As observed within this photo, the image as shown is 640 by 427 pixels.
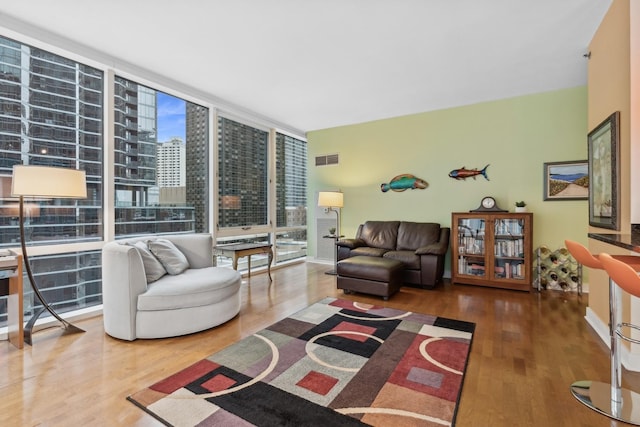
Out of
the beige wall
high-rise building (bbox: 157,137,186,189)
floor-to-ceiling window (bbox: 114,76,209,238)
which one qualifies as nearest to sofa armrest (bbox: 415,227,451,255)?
the beige wall

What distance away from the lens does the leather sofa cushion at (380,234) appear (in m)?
5.03

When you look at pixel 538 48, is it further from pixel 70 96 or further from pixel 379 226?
pixel 70 96

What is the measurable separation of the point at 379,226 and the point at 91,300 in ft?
13.3

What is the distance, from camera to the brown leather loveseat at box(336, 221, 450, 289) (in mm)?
4203

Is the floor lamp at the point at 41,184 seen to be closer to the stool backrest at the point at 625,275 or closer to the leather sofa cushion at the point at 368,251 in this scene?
the leather sofa cushion at the point at 368,251

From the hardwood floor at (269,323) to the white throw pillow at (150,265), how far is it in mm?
583

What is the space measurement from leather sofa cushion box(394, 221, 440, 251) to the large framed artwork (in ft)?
6.54

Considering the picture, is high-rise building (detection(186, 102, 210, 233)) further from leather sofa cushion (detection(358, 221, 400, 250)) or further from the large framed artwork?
the large framed artwork

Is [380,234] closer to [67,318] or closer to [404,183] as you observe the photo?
[404,183]

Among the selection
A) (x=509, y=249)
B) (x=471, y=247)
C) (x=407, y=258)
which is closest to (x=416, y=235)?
(x=407, y=258)

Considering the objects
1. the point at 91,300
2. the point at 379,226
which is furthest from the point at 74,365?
the point at 379,226

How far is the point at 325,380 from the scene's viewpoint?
6.52 feet

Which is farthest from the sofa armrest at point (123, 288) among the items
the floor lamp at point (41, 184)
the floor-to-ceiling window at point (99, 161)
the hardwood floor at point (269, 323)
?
the floor-to-ceiling window at point (99, 161)

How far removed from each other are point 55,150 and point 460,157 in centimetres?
518
